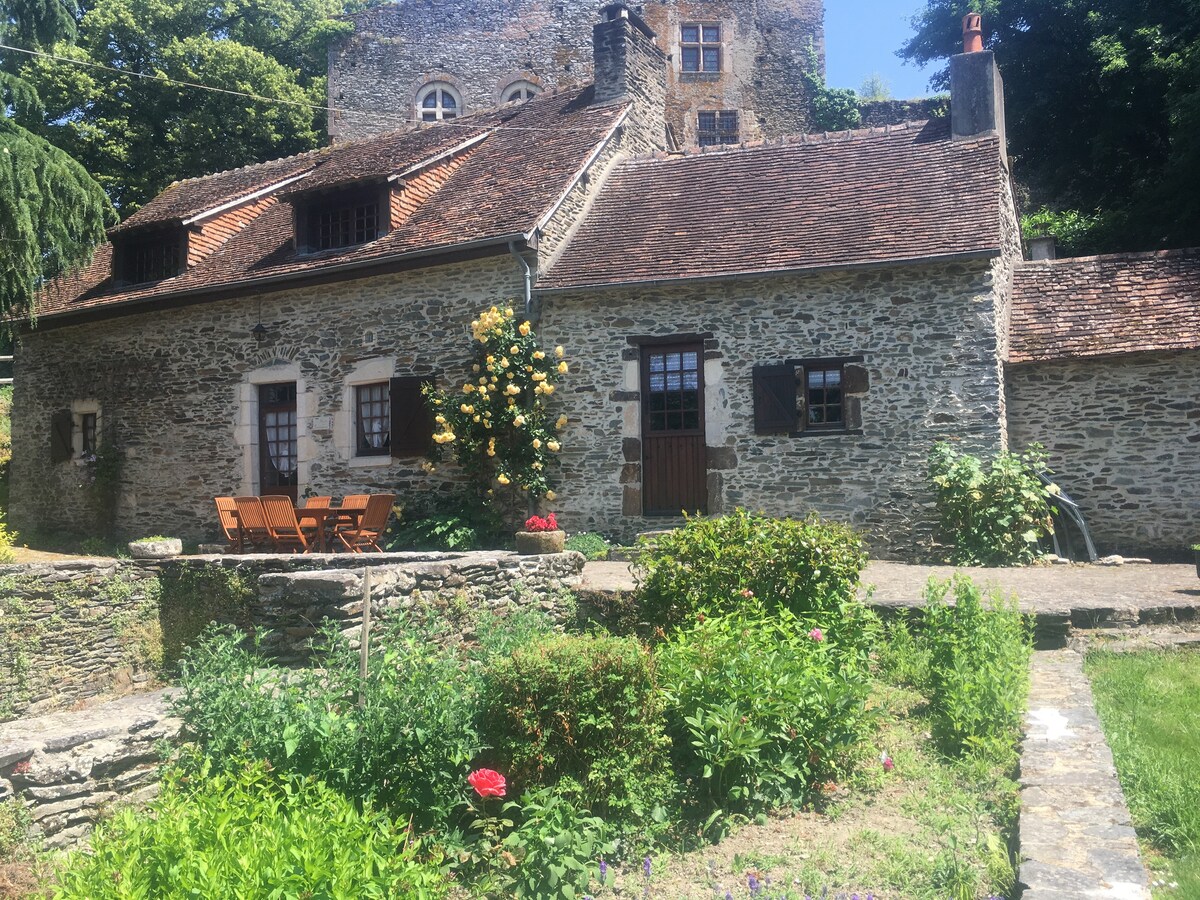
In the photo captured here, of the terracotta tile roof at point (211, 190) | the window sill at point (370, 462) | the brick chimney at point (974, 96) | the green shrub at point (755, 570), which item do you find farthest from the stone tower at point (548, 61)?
the green shrub at point (755, 570)

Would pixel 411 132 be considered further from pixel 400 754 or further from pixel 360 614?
pixel 400 754

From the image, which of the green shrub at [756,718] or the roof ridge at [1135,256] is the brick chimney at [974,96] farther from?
the green shrub at [756,718]

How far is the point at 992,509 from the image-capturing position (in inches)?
407

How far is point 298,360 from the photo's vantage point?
45.4ft

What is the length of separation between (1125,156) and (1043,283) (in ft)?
31.9

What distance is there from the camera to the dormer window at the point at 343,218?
1390 centimetres

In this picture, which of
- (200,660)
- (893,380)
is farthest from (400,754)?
(893,380)

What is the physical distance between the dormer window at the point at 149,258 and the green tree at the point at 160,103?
10.3 metres

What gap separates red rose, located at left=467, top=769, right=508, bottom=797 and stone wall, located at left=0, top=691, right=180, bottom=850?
1.81 meters

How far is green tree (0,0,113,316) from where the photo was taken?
11820mm

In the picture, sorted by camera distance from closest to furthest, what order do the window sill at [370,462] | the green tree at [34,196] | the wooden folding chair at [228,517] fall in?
the wooden folding chair at [228,517] → the green tree at [34,196] → the window sill at [370,462]

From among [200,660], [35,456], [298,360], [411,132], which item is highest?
[411,132]

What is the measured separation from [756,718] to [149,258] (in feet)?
47.3

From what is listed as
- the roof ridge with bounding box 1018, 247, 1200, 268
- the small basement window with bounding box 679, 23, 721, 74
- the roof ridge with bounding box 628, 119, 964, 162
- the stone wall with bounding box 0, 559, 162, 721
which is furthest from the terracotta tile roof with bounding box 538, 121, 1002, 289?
the small basement window with bounding box 679, 23, 721, 74
